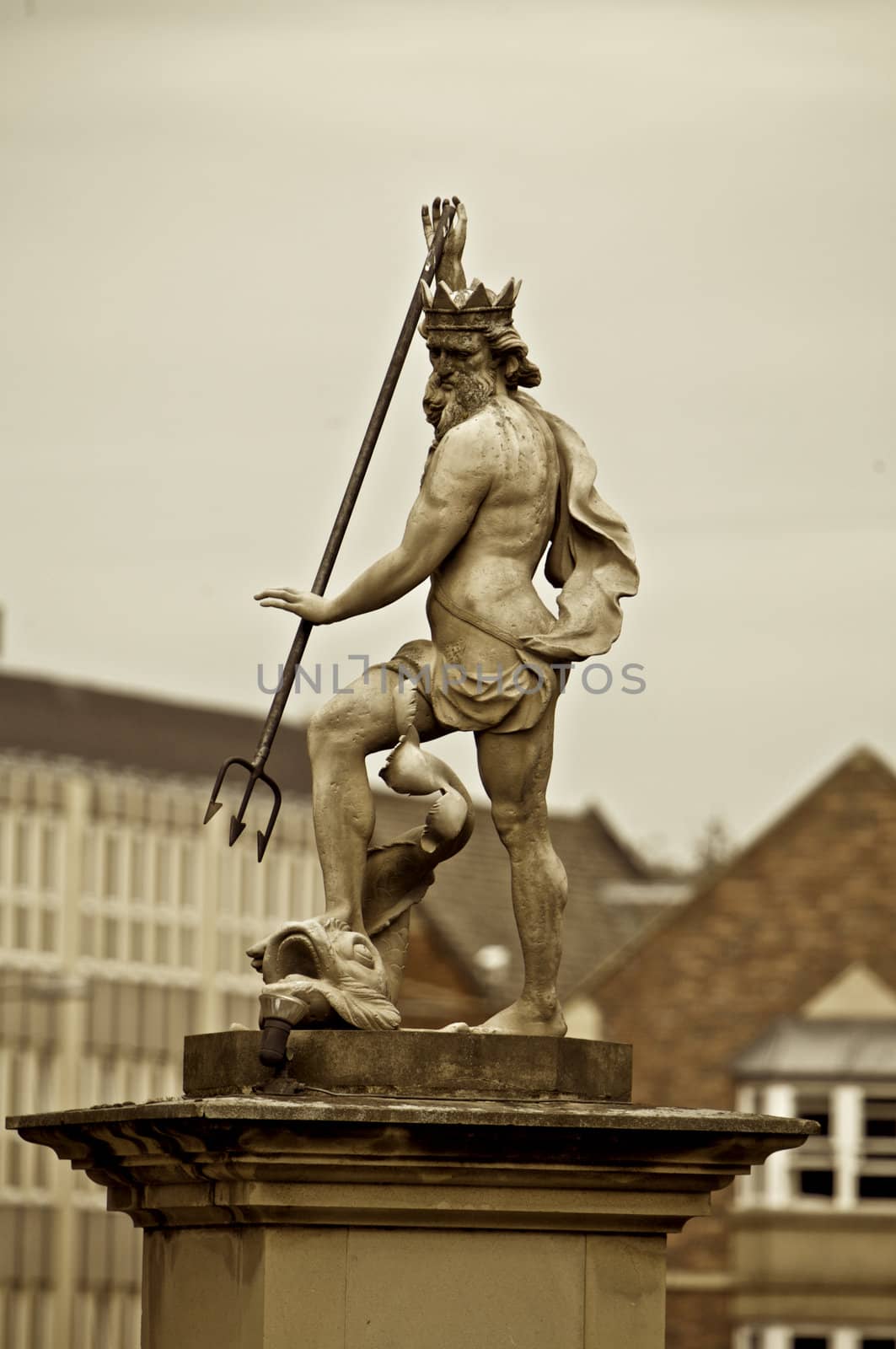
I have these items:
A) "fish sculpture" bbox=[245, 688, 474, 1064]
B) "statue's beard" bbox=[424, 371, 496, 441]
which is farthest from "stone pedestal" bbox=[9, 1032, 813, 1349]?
"statue's beard" bbox=[424, 371, 496, 441]

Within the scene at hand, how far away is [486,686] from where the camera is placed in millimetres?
12789

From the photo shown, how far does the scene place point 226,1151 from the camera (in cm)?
1195

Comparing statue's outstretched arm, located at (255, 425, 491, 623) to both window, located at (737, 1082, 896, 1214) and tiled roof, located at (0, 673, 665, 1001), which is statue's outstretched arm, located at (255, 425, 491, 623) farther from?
tiled roof, located at (0, 673, 665, 1001)

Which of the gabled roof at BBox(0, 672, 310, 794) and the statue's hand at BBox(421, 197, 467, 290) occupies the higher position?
the gabled roof at BBox(0, 672, 310, 794)

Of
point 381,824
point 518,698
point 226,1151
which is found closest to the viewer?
point 226,1151

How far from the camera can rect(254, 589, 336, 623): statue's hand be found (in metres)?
12.9

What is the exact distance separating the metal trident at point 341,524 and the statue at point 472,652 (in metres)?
0.07

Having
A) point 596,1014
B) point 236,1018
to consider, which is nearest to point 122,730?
point 236,1018

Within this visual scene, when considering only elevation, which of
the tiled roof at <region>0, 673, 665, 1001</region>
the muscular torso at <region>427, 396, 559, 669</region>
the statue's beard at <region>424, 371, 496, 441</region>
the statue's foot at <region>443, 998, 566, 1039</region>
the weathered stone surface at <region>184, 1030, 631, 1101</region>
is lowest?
the weathered stone surface at <region>184, 1030, 631, 1101</region>

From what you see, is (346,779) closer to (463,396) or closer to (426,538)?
(426,538)

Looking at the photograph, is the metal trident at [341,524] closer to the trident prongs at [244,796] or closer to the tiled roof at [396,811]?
the trident prongs at [244,796]

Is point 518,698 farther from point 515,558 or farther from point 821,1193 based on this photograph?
point 821,1193

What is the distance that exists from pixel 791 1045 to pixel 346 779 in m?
36.6

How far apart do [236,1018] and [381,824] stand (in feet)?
30.8
